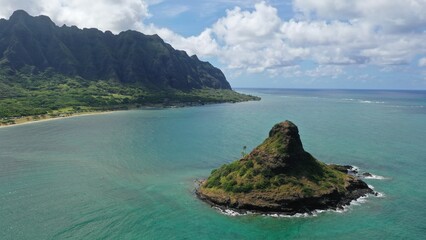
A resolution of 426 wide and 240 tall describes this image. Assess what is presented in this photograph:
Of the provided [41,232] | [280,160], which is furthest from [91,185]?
[280,160]

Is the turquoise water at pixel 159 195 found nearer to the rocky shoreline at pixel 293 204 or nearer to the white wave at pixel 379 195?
the white wave at pixel 379 195

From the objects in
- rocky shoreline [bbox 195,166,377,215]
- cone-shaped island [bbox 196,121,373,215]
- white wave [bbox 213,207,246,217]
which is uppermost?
cone-shaped island [bbox 196,121,373,215]

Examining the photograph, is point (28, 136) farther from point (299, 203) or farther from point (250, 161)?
point (299, 203)

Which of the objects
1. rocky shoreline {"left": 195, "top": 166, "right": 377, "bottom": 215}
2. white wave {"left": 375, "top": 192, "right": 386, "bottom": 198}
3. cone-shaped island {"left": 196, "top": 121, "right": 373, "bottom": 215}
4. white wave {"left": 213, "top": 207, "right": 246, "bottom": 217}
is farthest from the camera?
white wave {"left": 375, "top": 192, "right": 386, "bottom": 198}

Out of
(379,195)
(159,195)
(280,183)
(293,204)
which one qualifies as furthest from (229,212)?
(379,195)

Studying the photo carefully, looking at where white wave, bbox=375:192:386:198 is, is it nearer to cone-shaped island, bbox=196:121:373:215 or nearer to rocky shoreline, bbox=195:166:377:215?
cone-shaped island, bbox=196:121:373:215

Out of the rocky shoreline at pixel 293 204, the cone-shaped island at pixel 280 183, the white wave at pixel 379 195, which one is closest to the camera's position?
the rocky shoreline at pixel 293 204

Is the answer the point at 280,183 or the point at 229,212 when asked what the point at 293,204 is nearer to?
the point at 280,183

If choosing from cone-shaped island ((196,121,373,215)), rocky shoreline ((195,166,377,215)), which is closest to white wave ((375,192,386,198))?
cone-shaped island ((196,121,373,215))

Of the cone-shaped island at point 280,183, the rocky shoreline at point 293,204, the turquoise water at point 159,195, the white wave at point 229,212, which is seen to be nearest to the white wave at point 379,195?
the turquoise water at point 159,195
